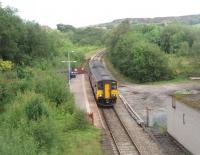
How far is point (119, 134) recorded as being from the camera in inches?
1152

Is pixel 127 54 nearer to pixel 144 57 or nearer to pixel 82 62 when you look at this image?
pixel 144 57

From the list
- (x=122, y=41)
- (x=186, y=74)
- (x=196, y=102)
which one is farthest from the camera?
(x=122, y=41)

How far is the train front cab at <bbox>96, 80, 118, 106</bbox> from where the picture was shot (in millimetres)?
37656

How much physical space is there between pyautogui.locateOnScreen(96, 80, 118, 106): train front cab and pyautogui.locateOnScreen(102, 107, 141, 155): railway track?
1122mm

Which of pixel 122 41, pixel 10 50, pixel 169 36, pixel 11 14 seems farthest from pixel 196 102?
pixel 169 36

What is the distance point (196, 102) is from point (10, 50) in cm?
2551

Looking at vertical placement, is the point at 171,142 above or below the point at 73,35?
below

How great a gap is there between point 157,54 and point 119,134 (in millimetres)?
33252

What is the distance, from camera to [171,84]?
54.4 meters

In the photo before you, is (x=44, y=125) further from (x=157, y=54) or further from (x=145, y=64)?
(x=157, y=54)

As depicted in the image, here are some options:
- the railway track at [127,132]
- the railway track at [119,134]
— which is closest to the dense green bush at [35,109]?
the railway track at [127,132]

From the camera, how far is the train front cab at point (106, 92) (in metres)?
37.7

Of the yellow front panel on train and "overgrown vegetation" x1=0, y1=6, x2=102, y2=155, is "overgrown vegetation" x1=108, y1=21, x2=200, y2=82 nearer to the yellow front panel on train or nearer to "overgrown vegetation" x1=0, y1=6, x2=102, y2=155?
"overgrown vegetation" x1=0, y1=6, x2=102, y2=155

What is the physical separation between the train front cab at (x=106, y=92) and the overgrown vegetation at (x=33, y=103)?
3.13 meters
